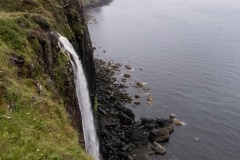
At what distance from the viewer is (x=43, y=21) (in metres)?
30.5

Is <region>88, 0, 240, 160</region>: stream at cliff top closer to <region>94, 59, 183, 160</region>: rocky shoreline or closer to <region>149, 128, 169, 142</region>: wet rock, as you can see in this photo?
<region>149, 128, 169, 142</region>: wet rock

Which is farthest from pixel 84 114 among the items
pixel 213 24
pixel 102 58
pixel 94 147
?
pixel 213 24

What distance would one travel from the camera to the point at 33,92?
68.7 ft

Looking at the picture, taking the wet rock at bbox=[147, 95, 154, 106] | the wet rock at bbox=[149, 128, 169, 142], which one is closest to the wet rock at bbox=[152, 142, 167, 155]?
the wet rock at bbox=[149, 128, 169, 142]

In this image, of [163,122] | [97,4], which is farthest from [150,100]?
[97,4]

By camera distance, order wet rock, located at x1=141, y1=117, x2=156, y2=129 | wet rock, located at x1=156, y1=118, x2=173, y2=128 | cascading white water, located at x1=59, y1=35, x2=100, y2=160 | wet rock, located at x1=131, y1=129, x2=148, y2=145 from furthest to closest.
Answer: wet rock, located at x1=156, y1=118, x2=173, y2=128 < wet rock, located at x1=141, y1=117, x2=156, y2=129 < wet rock, located at x1=131, y1=129, x2=148, y2=145 < cascading white water, located at x1=59, y1=35, x2=100, y2=160

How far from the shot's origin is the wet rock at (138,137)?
4941cm

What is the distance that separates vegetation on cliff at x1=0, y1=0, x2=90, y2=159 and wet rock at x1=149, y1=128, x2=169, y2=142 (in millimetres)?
24315

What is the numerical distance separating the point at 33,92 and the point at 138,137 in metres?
31.3

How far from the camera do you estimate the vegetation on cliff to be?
1573 cm

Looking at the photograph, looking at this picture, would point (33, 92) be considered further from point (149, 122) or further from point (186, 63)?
point (186, 63)

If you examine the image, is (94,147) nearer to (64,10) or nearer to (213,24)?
(64,10)

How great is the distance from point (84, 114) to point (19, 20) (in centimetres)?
1230

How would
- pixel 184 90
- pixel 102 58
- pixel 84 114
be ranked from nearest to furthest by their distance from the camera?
pixel 84 114 → pixel 184 90 → pixel 102 58
